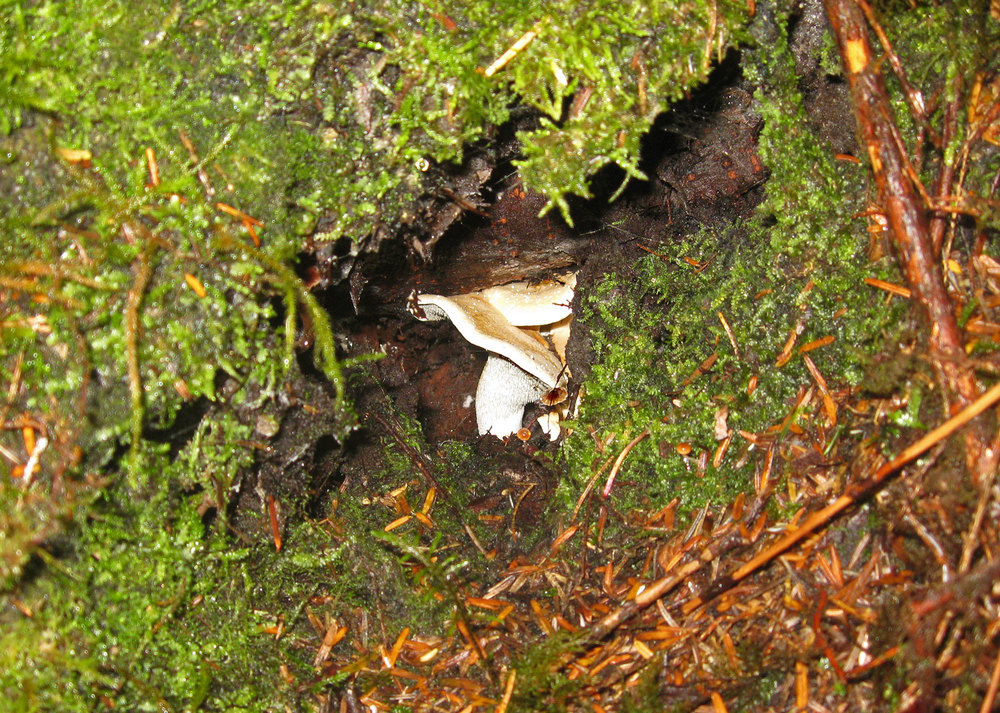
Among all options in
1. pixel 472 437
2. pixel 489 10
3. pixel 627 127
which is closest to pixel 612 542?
pixel 472 437

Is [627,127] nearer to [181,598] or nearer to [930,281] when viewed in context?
[930,281]

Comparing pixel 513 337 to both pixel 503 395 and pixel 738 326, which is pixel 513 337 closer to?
pixel 503 395

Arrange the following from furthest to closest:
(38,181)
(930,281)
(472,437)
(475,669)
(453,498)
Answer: (472,437)
(453,498)
(475,669)
(930,281)
(38,181)

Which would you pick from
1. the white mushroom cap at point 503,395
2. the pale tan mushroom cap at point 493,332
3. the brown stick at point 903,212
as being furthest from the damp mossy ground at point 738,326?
the white mushroom cap at point 503,395

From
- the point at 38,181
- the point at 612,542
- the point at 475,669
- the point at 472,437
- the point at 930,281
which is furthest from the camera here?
the point at 472,437

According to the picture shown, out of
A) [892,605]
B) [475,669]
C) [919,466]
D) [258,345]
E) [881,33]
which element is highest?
[881,33]

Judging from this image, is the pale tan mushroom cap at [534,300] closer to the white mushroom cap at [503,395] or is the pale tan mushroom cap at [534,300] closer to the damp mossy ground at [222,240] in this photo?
the white mushroom cap at [503,395]

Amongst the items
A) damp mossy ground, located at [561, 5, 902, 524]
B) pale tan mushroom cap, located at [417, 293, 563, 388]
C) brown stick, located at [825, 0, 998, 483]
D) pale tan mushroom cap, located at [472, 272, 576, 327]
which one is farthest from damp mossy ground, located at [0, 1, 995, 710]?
pale tan mushroom cap, located at [472, 272, 576, 327]

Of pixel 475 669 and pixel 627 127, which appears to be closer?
pixel 627 127
